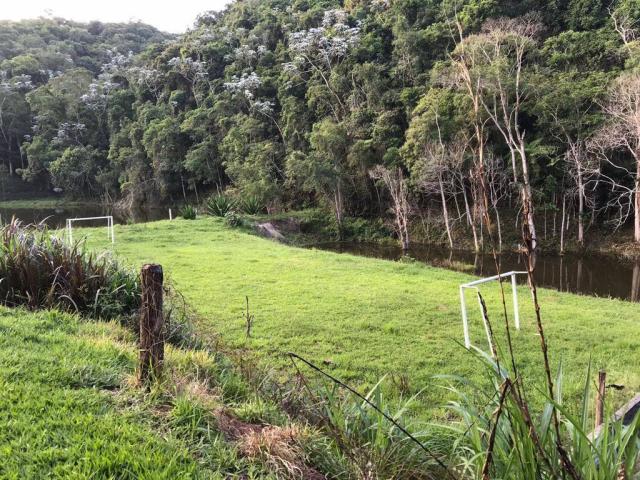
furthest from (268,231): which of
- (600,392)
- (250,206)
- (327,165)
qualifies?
(600,392)

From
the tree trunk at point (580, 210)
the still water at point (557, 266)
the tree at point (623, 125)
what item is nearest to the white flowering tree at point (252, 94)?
the still water at point (557, 266)

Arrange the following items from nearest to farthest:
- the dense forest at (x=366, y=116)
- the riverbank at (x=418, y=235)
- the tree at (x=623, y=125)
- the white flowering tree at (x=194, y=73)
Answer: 1. the tree at (x=623, y=125)
2. the dense forest at (x=366, y=116)
3. the riverbank at (x=418, y=235)
4. the white flowering tree at (x=194, y=73)

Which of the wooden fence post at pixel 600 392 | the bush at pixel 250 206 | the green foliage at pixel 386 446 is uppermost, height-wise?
the bush at pixel 250 206

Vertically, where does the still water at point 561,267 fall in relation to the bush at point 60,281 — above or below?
below

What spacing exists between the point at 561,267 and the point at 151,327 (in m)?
19.2

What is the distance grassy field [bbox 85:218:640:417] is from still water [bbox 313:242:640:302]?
5.11m

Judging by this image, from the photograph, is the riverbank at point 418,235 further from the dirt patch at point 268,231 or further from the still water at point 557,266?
the still water at point 557,266

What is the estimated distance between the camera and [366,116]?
2909cm

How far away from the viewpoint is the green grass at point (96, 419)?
221cm

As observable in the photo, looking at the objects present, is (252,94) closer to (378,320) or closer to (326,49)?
(326,49)

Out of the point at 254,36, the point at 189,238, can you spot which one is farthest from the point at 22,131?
the point at 189,238

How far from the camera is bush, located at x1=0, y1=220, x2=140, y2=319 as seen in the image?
5098 mm

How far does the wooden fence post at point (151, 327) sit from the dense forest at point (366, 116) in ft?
8.14

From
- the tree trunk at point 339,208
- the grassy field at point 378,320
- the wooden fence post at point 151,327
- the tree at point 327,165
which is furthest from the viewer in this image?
the tree trunk at point 339,208
